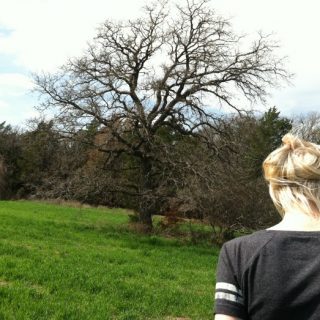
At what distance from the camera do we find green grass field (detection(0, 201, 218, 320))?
7.39 metres

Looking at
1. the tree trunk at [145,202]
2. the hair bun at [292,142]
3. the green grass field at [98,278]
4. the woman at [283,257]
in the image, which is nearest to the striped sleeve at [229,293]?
the woman at [283,257]

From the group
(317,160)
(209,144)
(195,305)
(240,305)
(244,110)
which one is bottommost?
(195,305)

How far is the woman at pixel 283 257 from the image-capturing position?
181cm

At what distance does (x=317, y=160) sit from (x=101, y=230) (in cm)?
1911

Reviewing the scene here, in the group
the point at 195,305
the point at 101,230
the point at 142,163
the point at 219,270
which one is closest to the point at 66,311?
the point at 195,305

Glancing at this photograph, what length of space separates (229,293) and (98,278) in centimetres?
804

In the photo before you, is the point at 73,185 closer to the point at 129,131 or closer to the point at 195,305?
the point at 129,131

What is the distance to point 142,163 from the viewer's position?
22188 mm

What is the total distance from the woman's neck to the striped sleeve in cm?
23

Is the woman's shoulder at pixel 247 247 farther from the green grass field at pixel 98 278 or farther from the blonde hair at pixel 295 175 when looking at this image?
the green grass field at pixel 98 278

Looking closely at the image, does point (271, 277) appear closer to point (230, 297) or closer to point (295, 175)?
point (230, 297)

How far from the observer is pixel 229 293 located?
6.26 feet

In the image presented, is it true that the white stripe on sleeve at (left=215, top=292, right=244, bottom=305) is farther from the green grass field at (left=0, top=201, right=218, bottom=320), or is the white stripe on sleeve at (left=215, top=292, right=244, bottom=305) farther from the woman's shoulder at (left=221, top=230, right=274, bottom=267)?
the green grass field at (left=0, top=201, right=218, bottom=320)

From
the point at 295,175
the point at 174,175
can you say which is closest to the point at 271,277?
the point at 295,175
